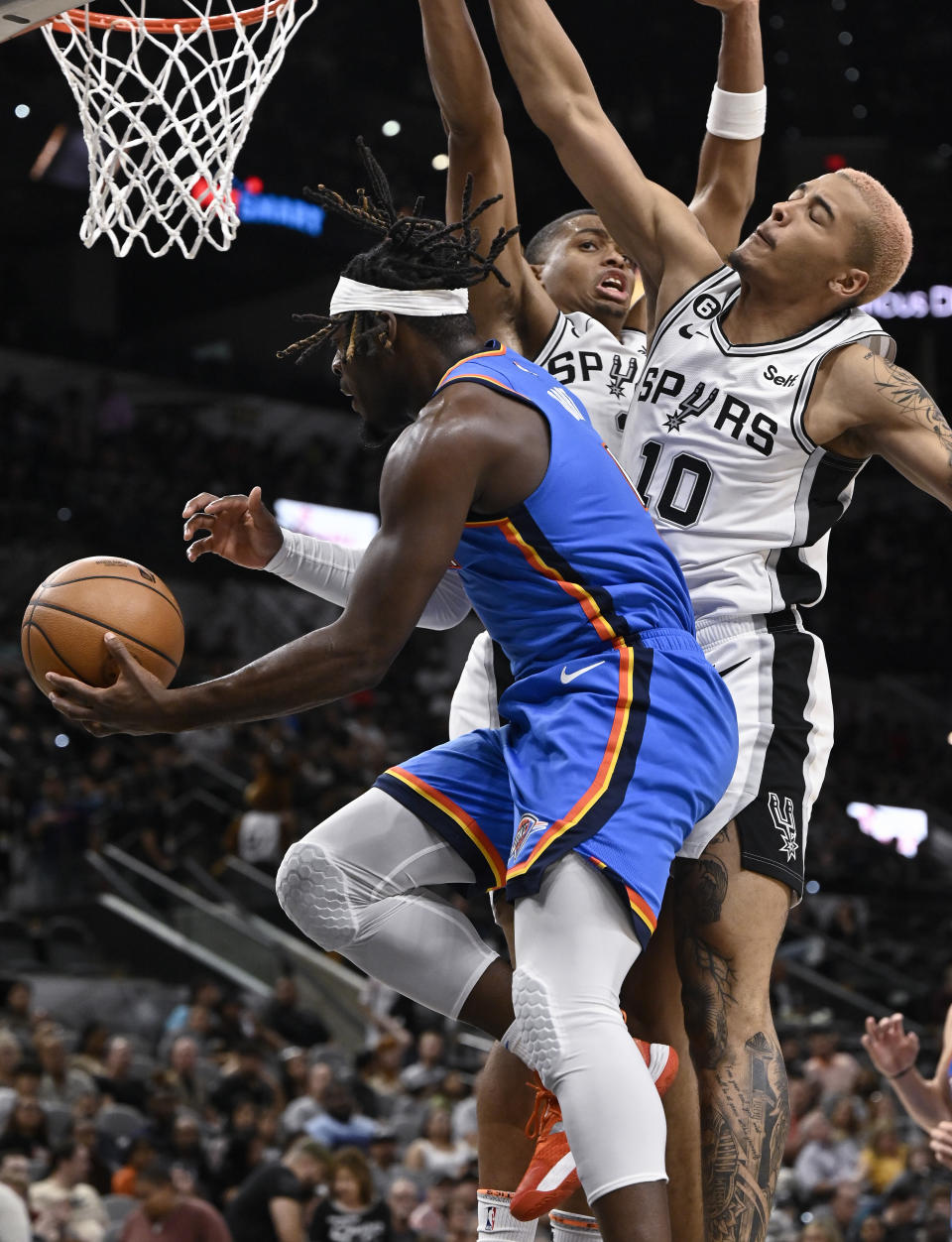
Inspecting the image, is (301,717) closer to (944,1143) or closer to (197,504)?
(944,1143)

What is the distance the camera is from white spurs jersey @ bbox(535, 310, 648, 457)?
14.7 feet

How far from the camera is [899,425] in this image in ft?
12.1

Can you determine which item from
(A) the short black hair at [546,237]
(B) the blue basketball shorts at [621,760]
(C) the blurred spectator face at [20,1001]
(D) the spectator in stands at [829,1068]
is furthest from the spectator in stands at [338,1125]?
(B) the blue basketball shorts at [621,760]

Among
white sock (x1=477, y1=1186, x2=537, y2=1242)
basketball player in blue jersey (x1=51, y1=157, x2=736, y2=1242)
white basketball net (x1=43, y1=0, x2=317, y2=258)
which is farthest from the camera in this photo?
white basketball net (x1=43, y1=0, x2=317, y2=258)

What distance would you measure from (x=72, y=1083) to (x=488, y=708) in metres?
7.30

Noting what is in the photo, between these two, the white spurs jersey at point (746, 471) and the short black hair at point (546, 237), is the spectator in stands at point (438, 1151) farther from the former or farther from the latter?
the white spurs jersey at point (746, 471)

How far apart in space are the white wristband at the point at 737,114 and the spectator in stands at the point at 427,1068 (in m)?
8.36

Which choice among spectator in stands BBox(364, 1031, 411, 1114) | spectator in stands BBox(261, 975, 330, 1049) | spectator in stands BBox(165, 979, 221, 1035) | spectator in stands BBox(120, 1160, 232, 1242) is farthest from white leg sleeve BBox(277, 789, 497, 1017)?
spectator in stands BBox(261, 975, 330, 1049)

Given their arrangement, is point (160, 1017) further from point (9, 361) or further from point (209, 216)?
point (9, 361)

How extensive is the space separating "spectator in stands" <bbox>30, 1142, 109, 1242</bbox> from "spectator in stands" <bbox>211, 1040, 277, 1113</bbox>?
4.18ft

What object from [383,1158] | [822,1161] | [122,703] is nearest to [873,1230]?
[822,1161]

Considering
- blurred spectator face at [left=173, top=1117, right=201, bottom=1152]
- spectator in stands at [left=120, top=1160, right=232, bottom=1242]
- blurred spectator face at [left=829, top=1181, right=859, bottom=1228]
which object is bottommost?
blurred spectator face at [left=829, top=1181, right=859, bottom=1228]

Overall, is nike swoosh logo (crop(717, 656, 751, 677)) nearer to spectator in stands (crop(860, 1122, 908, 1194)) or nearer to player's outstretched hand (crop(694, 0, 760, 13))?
player's outstretched hand (crop(694, 0, 760, 13))

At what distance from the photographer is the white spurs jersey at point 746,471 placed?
12.5 ft
